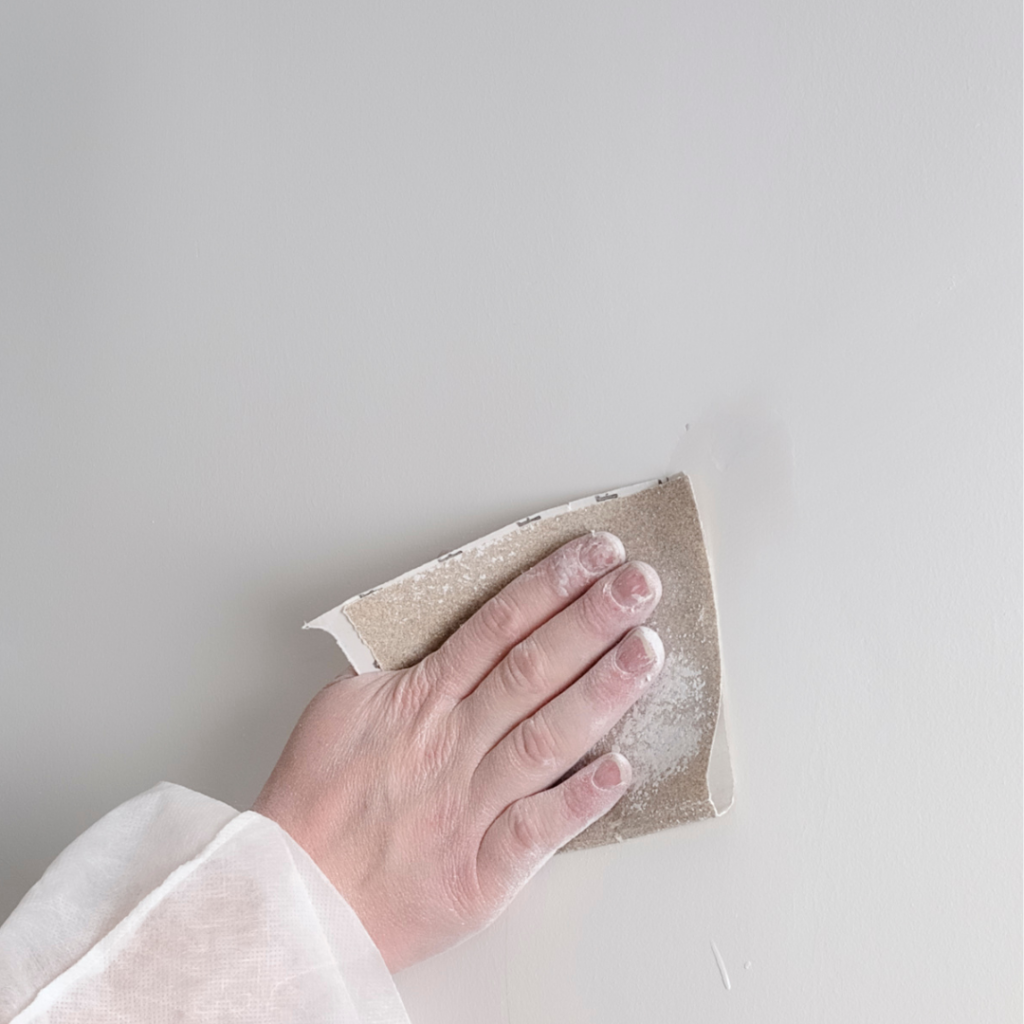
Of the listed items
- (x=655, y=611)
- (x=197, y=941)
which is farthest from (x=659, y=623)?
(x=197, y=941)

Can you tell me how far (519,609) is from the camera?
86 cm

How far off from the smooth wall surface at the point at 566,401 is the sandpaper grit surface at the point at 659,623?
0.09 feet

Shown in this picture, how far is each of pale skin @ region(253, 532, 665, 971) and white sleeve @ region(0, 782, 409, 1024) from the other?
2.6 inches

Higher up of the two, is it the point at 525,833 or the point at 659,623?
the point at 659,623

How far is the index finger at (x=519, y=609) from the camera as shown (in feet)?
2.79

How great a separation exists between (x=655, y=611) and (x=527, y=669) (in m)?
0.13

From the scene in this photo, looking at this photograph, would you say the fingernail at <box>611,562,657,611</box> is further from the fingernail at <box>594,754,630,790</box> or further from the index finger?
the fingernail at <box>594,754,630,790</box>

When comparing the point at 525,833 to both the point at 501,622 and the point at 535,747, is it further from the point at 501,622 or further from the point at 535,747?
the point at 501,622

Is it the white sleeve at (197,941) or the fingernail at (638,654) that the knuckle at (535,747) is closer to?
the fingernail at (638,654)

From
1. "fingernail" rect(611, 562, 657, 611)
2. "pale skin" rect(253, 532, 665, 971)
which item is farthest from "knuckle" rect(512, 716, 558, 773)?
"fingernail" rect(611, 562, 657, 611)

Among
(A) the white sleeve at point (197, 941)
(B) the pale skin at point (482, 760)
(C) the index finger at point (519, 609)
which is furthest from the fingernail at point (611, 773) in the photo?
(A) the white sleeve at point (197, 941)

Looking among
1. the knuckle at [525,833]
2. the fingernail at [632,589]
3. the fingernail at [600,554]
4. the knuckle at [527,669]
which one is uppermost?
the fingernail at [600,554]

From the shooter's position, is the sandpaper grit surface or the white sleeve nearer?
the white sleeve

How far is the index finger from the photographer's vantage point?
0.85m
